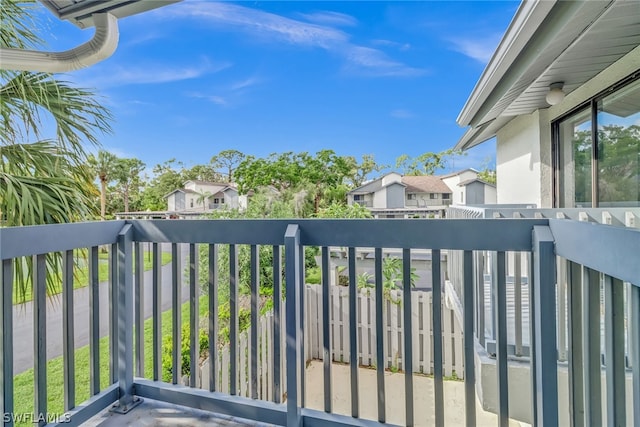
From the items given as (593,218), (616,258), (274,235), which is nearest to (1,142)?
(274,235)

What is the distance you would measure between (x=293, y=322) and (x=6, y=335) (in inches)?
45.0

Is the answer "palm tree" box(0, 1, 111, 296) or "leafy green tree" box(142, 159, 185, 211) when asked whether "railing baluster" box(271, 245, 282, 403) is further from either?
"leafy green tree" box(142, 159, 185, 211)

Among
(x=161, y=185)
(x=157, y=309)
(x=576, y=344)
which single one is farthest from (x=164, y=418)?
(x=161, y=185)

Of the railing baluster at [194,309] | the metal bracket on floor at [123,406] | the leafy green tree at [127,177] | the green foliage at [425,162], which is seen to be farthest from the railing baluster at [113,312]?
the green foliage at [425,162]

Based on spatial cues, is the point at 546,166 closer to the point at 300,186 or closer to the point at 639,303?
the point at 639,303

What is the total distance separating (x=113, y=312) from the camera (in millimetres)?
1869

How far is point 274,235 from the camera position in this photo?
5.35 ft

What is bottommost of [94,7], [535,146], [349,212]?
[349,212]

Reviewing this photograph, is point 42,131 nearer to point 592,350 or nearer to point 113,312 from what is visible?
point 113,312

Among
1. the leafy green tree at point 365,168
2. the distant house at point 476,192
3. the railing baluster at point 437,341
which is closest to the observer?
the railing baluster at point 437,341

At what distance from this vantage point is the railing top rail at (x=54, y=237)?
4.51ft

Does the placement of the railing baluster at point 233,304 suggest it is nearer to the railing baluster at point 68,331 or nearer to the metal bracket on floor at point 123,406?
the metal bracket on floor at point 123,406

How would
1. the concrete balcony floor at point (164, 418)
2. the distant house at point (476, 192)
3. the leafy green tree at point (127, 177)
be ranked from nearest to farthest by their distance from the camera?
the concrete balcony floor at point (164, 418)
the distant house at point (476, 192)
the leafy green tree at point (127, 177)

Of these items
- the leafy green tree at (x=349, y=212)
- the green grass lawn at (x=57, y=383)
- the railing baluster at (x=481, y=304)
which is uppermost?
the leafy green tree at (x=349, y=212)
